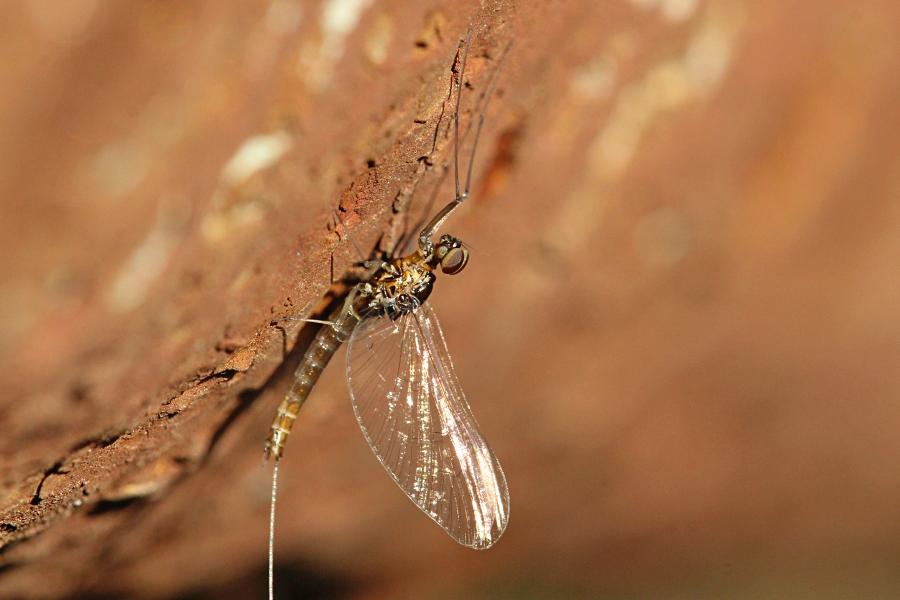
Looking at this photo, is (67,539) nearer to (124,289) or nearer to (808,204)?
(124,289)

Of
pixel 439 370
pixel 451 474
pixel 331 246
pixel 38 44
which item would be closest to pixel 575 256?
pixel 439 370

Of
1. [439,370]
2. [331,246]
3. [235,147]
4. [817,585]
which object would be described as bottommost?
[817,585]

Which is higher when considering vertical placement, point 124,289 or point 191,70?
point 191,70

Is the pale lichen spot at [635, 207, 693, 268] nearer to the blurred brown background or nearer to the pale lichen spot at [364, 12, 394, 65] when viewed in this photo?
the blurred brown background

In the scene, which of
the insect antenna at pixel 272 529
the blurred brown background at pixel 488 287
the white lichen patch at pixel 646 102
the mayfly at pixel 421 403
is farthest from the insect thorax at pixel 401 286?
the insect antenna at pixel 272 529

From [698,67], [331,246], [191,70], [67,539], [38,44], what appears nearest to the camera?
[38,44]
